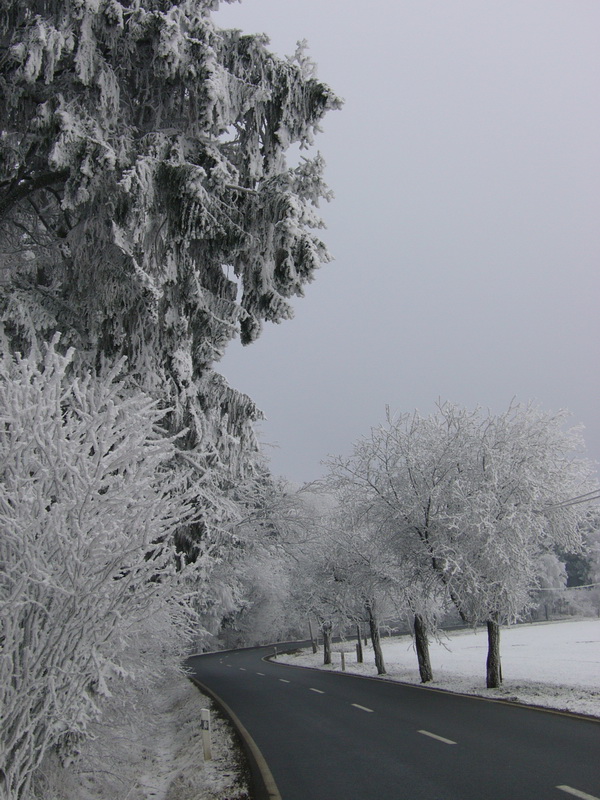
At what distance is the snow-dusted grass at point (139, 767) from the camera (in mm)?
6586

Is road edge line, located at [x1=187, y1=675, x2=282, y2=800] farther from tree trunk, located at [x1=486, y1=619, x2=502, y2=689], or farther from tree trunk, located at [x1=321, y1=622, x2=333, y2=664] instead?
tree trunk, located at [x1=321, y1=622, x2=333, y2=664]

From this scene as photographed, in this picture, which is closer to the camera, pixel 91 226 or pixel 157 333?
pixel 91 226

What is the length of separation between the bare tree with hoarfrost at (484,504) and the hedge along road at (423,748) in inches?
122

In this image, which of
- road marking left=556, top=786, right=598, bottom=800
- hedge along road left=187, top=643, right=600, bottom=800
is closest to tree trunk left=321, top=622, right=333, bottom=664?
hedge along road left=187, top=643, right=600, bottom=800

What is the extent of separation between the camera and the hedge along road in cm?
693

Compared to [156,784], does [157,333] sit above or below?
above

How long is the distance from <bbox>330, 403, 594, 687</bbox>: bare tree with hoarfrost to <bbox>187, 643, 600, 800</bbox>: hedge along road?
3102mm

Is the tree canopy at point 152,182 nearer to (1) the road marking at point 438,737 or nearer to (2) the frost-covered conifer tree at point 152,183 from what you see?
(2) the frost-covered conifer tree at point 152,183

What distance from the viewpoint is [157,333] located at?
871cm

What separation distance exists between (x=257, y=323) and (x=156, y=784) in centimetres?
709

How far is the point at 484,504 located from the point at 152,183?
12.8 metres

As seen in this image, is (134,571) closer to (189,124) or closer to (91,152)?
(91,152)

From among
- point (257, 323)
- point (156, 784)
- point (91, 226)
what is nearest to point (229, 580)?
point (156, 784)

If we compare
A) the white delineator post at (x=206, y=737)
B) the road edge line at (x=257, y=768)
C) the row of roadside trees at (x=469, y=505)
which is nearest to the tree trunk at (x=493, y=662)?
the row of roadside trees at (x=469, y=505)
